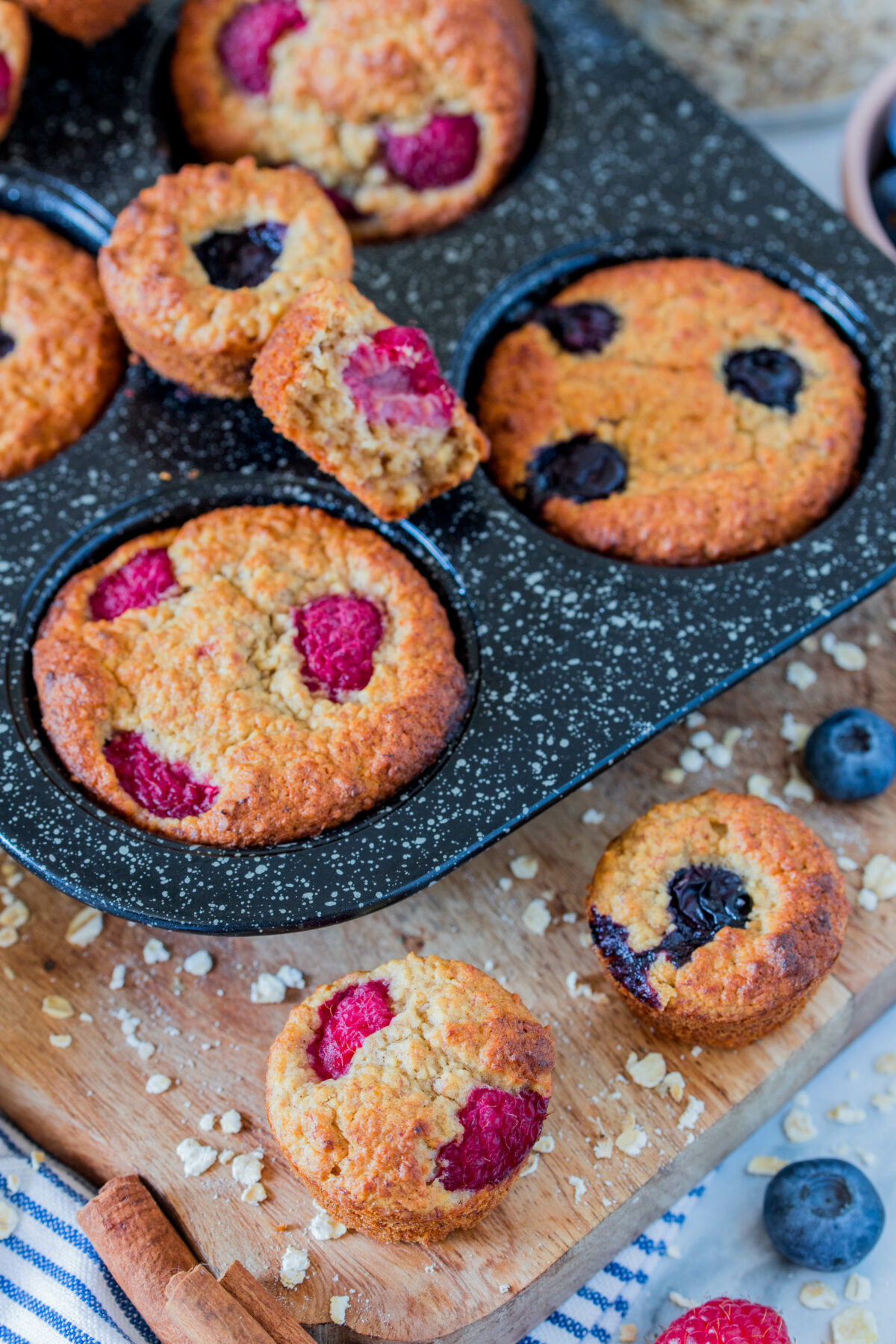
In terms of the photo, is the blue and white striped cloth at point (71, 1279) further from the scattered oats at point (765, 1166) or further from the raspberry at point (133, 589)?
the raspberry at point (133, 589)

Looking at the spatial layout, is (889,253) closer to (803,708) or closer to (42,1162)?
(803,708)

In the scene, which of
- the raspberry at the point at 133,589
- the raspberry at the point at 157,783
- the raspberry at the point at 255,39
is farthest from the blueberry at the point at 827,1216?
the raspberry at the point at 255,39

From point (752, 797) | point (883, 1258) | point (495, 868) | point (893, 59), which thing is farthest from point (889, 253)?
point (883, 1258)

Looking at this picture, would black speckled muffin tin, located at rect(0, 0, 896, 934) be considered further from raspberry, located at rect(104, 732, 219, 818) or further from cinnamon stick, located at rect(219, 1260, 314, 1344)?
cinnamon stick, located at rect(219, 1260, 314, 1344)

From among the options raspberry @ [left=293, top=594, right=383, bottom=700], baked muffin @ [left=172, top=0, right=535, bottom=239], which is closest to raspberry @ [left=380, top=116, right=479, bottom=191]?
baked muffin @ [left=172, top=0, right=535, bottom=239]

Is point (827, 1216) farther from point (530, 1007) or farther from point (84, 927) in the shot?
point (84, 927)

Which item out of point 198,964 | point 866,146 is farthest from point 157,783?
point 866,146

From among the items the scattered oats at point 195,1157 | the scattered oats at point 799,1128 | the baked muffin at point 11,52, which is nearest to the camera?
the scattered oats at point 195,1157
